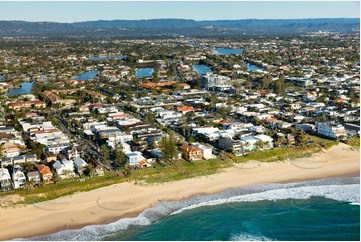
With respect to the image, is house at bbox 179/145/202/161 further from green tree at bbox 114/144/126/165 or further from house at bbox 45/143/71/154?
house at bbox 45/143/71/154

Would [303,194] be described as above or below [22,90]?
above

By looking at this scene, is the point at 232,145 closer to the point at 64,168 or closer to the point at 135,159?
the point at 135,159

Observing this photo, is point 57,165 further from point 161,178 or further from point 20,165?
point 161,178

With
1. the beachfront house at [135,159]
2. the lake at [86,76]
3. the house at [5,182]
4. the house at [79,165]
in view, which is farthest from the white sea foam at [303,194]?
the lake at [86,76]

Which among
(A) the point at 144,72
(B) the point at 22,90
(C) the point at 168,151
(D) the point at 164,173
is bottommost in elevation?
(A) the point at 144,72

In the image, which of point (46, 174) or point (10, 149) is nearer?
point (46, 174)

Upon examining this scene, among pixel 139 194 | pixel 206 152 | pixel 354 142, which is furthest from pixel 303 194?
pixel 354 142
